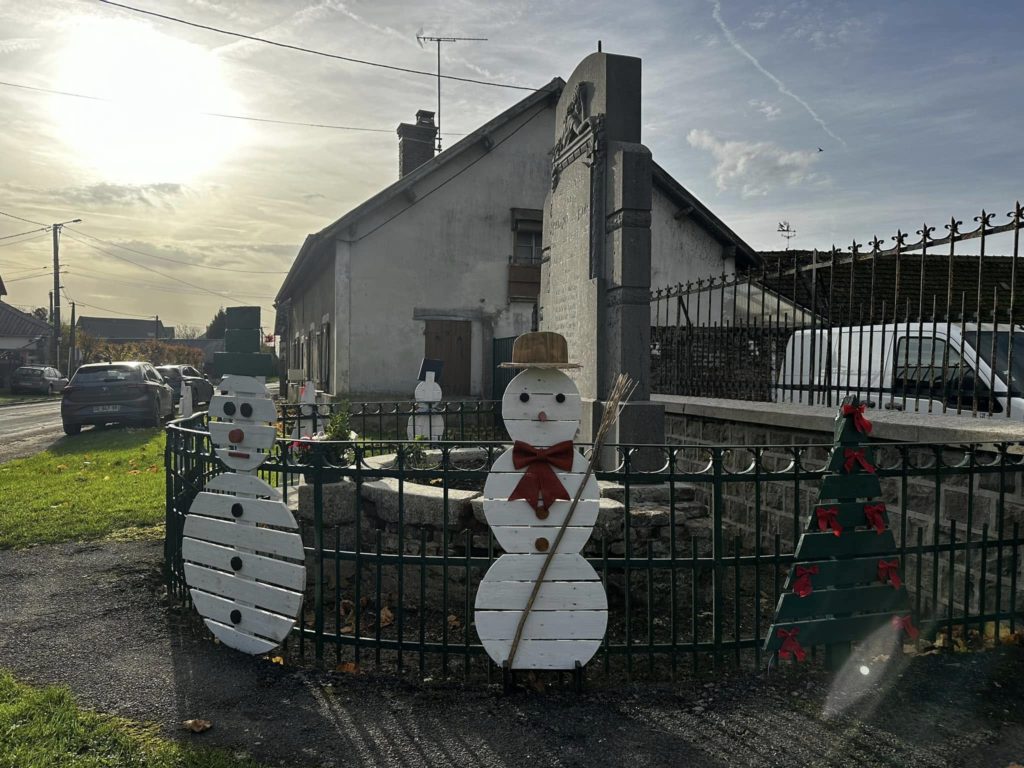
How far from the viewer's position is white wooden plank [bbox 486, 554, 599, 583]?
3.57 metres

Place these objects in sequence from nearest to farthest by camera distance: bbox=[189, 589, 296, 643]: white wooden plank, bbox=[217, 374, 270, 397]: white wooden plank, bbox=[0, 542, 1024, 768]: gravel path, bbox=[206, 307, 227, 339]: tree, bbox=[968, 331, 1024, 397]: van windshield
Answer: bbox=[0, 542, 1024, 768]: gravel path → bbox=[189, 589, 296, 643]: white wooden plank → bbox=[217, 374, 270, 397]: white wooden plank → bbox=[968, 331, 1024, 397]: van windshield → bbox=[206, 307, 227, 339]: tree

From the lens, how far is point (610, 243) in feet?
21.1

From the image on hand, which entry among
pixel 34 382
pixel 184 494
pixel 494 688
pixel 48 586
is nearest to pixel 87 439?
pixel 48 586

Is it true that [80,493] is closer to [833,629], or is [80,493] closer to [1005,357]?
[833,629]

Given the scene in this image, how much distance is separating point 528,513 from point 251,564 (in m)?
1.54

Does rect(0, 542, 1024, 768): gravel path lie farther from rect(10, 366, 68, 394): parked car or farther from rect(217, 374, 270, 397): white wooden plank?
rect(10, 366, 68, 394): parked car

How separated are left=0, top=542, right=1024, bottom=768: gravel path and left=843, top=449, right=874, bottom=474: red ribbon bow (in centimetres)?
103

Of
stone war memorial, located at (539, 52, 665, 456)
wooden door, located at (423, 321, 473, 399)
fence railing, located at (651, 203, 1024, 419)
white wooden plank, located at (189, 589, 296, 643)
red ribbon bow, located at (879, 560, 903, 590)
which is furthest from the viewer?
wooden door, located at (423, 321, 473, 399)

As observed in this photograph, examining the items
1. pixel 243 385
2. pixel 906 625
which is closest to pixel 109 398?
pixel 243 385

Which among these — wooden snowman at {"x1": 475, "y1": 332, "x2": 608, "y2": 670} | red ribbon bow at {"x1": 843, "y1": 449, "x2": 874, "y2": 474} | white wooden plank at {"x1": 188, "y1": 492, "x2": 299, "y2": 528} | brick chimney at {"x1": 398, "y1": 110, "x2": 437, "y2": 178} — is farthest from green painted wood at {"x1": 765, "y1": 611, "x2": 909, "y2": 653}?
brick chimney at {"x1": 398, "y1": 110, "x2": 437, "y2": 178}

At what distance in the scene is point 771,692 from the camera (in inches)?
141

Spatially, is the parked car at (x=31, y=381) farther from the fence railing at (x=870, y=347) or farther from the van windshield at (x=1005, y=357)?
the van windshield at (x=1005, y=357)

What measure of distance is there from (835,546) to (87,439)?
48.1ft

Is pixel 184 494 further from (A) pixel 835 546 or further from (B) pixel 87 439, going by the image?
(B) pixel 87 439
